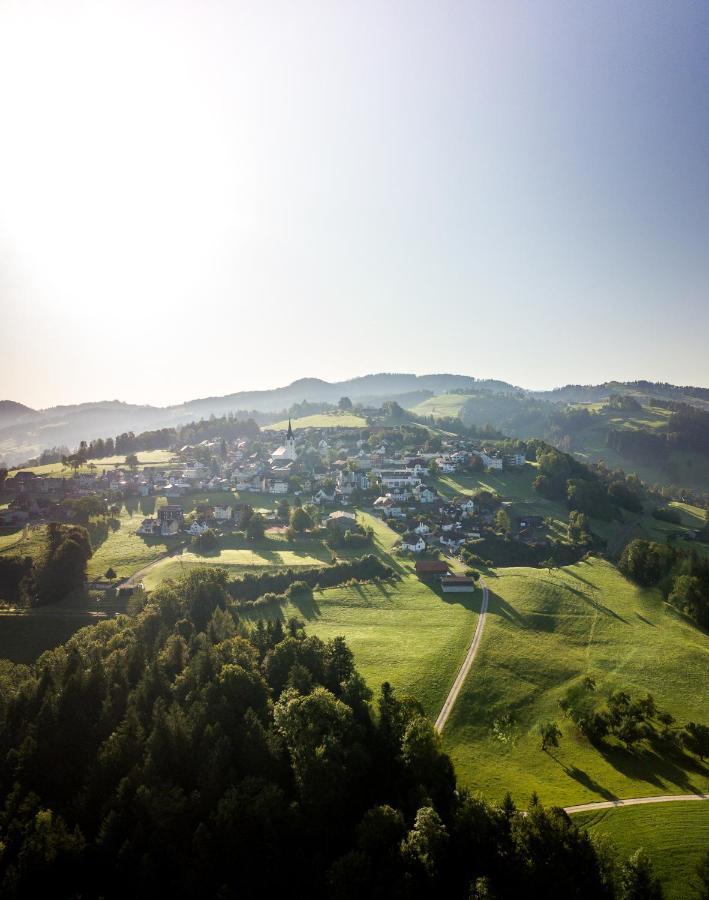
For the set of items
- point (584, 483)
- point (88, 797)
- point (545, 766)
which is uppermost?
point (584, 483)

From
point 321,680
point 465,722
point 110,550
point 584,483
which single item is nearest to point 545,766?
point 465,722

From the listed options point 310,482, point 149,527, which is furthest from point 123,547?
point 310,482

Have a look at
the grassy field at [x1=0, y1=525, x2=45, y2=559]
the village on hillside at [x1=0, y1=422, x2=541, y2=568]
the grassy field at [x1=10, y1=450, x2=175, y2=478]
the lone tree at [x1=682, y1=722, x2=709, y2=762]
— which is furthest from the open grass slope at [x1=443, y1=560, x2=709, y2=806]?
the grassy field at [x1=10, y1=450, x2=175, y2=478]

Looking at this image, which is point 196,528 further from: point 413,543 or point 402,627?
point 402,627

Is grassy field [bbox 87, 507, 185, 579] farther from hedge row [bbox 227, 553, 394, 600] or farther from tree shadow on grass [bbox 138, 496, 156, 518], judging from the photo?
hedge row [bbox 227, 553, 394, 600]

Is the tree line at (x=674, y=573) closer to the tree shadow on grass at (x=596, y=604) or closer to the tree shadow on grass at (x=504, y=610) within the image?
the tree shadow on grass at (x=596, y=604)

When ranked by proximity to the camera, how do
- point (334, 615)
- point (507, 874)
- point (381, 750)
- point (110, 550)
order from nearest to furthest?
point (507, 874)
point (381, 750)
point (334, 615)
point (110, 550)

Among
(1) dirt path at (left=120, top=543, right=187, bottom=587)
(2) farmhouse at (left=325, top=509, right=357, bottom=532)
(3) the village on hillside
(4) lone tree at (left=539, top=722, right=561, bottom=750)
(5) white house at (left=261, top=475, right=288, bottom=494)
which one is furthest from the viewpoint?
(5) white house at (left=261, top=475, right=288, bottom=494)

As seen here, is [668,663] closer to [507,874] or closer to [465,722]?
[465,722]
